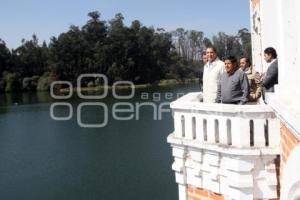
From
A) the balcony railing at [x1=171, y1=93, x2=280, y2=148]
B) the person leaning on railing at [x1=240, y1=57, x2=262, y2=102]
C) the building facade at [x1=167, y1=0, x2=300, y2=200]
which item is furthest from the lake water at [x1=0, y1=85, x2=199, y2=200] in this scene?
the balcony railing at [x1=171, y1=93, x2=280, y2=148]

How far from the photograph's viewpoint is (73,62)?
240ft

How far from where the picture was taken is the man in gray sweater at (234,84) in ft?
16.7

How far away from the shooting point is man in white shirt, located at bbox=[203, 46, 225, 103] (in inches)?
220

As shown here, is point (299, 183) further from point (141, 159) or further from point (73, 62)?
point (73, 62)

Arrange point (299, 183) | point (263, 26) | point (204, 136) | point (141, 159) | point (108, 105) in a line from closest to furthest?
point (299, 183) → point (204, 136) → point (263, 26) → point (141, 159) → point (108, 105)

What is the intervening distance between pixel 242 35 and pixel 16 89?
127 feet

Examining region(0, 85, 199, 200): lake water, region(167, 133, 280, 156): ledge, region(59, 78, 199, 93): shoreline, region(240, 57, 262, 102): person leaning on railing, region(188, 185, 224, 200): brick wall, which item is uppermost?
region(240, 57, 262, 102): person leaning on railing

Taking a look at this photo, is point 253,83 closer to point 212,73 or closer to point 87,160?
point 212,73

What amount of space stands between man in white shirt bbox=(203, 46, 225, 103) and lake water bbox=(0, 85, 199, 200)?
419 inches

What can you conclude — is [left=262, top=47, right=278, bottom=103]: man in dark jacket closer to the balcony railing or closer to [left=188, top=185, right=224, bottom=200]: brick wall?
the balcony railing

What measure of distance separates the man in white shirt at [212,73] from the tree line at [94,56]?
6636cm

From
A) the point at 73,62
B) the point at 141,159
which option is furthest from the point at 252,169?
the point at 73,62

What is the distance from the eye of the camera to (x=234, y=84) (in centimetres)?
511

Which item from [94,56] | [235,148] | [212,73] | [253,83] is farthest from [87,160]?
[94,56]
